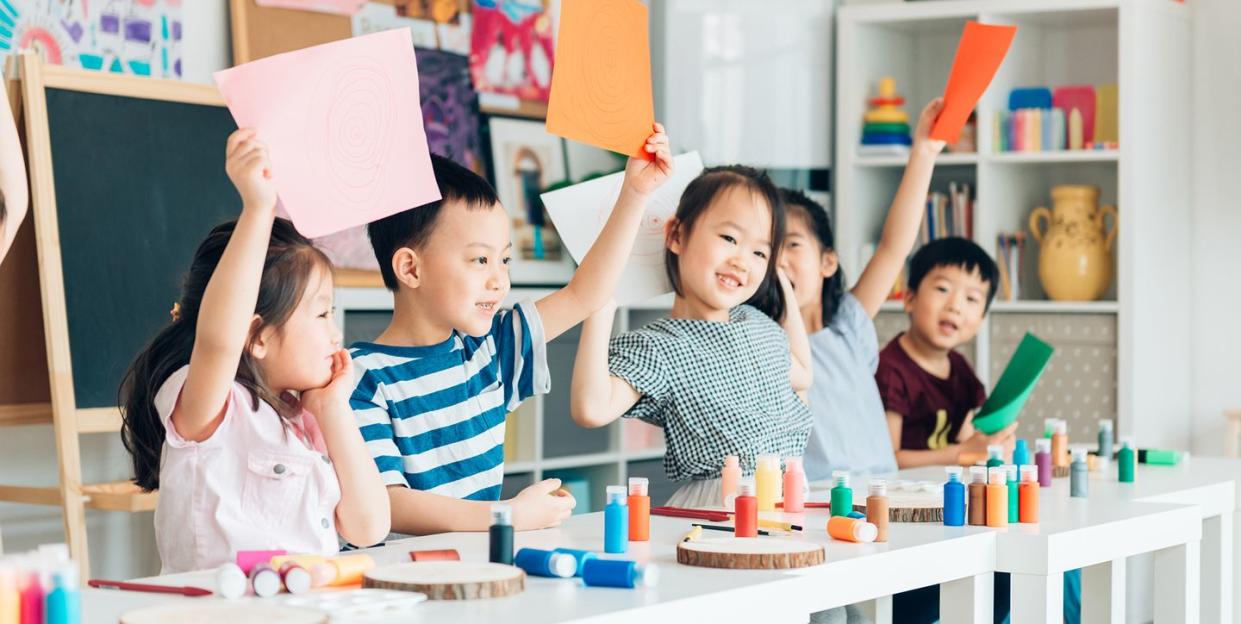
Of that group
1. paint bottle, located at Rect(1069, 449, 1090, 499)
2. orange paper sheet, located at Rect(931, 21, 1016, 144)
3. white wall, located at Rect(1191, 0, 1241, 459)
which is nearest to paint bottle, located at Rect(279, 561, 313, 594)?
paint bottle, located at Rect(1069, 449, 1090, 499)

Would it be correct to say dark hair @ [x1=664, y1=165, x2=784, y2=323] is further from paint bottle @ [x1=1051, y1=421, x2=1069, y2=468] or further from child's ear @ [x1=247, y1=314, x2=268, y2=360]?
child's ear @ [x1=247, y1=314, x2=268, y2=360]

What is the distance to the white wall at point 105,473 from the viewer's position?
315 cm

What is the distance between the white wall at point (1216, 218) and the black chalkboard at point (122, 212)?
2.77 meters

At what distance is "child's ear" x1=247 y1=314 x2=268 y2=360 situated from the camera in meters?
1.67

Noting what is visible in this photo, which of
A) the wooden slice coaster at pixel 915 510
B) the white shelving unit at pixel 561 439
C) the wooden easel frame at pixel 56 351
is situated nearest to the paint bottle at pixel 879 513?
the wooden slice coaster at pixel 915 510

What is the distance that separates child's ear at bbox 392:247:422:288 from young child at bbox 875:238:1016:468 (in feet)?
4.26

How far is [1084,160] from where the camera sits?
4242 millimetres

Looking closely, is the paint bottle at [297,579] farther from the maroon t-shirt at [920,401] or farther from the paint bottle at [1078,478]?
the maroon t-shirt at [920,401]

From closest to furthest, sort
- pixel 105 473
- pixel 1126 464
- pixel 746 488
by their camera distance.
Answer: pixel 746 488, pixel 1126 464, pixel 105 473

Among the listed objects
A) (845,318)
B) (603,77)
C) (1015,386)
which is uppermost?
(603,77)

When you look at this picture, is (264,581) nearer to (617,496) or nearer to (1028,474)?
(617,496)

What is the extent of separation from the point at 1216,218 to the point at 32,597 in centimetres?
391

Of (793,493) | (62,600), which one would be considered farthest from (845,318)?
(62,600)

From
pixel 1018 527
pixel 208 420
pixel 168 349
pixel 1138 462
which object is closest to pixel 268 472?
pixel 208 420
